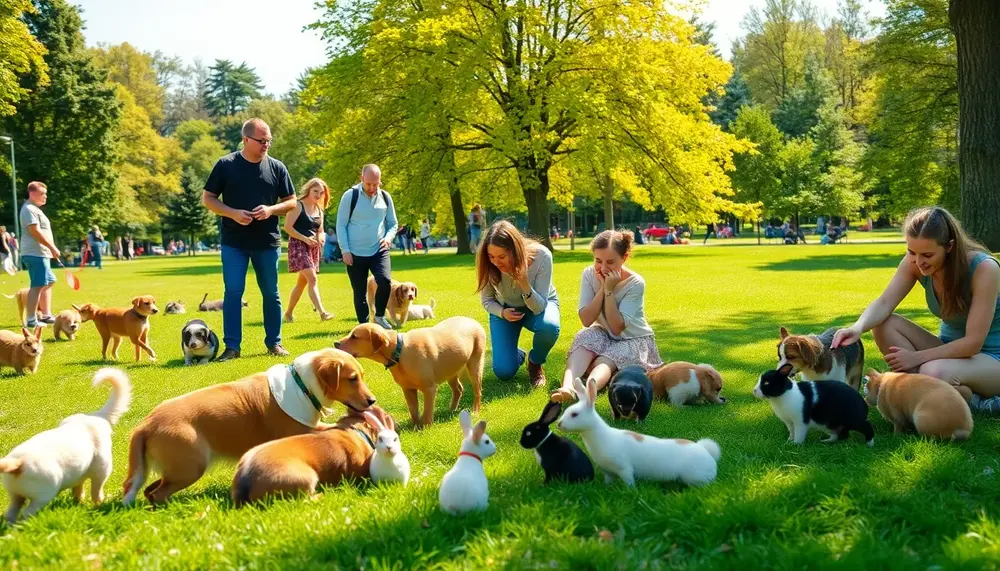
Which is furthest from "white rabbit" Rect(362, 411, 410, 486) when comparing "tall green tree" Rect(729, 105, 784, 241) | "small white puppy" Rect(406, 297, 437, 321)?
"tall green tree" Rect(729, 105, 784, 241)

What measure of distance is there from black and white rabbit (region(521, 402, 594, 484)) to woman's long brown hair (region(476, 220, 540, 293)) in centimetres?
264

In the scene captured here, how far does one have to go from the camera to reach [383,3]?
29.9m

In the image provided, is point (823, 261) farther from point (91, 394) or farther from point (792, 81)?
point (792, 81)

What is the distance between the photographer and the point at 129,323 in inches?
Result: 375

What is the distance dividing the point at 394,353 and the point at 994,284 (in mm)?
4424

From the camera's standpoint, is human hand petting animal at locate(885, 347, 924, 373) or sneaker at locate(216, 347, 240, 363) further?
sneaker at locate(216, 347, 240, 363)

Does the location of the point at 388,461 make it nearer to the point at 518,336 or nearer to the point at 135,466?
the point at 135,466

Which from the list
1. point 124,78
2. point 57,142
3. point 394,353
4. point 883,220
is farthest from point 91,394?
point 883,220

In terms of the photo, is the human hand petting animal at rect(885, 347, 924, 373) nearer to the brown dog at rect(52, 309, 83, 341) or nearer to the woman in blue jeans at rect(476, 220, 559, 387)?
the woman in blue jeans at rect(476, 220, 559, 387)

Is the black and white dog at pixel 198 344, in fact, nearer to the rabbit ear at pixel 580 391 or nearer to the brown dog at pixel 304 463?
the brown dog at pixel 304 463

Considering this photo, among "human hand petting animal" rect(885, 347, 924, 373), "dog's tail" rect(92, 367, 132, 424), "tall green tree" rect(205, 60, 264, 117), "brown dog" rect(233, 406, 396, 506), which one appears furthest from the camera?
"tall green tree" rect(205, 60, 264, 117)

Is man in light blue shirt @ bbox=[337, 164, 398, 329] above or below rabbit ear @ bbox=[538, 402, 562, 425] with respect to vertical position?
above

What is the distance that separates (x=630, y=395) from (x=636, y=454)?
136 cm

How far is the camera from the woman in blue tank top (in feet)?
17.0
